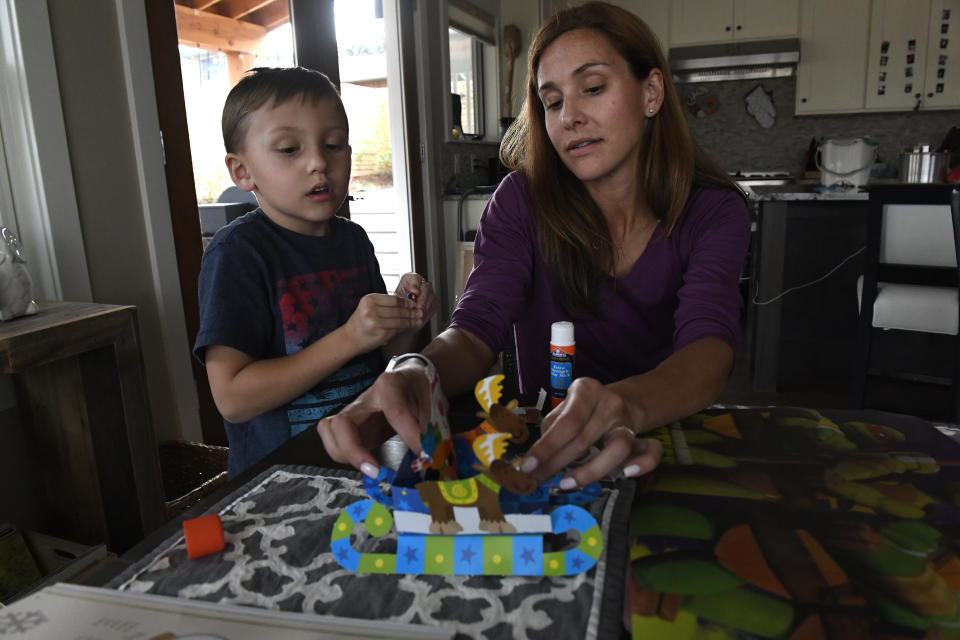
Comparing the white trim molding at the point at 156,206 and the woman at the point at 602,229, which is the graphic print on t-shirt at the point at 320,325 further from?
the white trim molding at the point at 156,206

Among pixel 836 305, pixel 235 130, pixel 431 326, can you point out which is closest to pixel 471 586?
pixel 235 130

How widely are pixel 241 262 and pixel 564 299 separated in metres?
0.54

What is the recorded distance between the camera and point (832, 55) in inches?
186

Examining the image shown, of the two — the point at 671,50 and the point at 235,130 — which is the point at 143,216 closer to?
the point at 235,130

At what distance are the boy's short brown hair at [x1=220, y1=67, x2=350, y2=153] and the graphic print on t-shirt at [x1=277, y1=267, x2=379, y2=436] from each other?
0.26m

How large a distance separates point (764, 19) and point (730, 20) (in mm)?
237

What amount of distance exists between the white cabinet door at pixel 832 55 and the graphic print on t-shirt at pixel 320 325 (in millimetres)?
4794

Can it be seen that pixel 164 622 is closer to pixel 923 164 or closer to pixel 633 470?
pixel 633 470

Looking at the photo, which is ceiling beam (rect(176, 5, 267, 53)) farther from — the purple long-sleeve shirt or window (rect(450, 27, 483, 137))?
window (rect(450, 27, 483, 137))

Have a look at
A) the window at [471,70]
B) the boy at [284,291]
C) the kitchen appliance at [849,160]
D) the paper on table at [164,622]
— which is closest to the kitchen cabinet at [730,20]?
the window at [471,70]

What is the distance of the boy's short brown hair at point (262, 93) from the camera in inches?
40.8

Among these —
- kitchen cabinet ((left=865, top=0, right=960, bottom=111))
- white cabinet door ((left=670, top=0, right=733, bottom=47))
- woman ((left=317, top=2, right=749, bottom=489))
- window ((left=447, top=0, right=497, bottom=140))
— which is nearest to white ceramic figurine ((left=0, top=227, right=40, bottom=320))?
woman ((left=317, top=2, right=749, bottom=489))

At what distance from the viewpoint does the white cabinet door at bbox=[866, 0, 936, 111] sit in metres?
4.49

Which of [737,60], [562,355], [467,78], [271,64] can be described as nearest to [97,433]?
[562,355]
